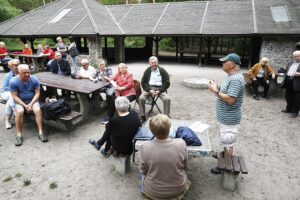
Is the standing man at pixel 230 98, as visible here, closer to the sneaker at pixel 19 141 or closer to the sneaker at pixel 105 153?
the sneaker at pixel 105 153

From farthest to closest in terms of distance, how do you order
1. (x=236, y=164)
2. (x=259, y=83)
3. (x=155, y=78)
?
1. (x=259, y=83)
2. (x=155, y=78)
3. (x=236, y=164)

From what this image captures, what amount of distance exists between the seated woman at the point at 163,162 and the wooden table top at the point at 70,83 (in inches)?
122

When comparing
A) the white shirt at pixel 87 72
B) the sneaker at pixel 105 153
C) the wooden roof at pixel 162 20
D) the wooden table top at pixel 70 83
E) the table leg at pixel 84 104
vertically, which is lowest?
the sneaker at pixel 105 153

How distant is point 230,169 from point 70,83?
175 inches

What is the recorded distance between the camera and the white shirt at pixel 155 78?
608 cm

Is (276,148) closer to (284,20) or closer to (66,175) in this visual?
(66,175)

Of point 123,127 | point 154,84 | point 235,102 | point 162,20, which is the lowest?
point 154,84

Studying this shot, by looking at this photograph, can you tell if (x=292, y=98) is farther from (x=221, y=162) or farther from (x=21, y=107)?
(x=21, y=107)

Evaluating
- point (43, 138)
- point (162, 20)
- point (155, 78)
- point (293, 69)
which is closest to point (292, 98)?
point (293, 69)

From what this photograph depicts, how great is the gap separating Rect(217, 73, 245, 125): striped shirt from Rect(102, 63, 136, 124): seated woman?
2.81 m

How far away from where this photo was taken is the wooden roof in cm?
1399

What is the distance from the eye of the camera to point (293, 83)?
20.1 ft

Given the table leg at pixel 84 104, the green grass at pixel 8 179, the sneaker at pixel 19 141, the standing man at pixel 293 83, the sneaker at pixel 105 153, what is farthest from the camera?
the standing man at pixel 293 83

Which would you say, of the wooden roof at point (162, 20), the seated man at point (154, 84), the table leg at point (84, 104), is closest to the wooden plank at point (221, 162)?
the seated man at point (154, 84)
